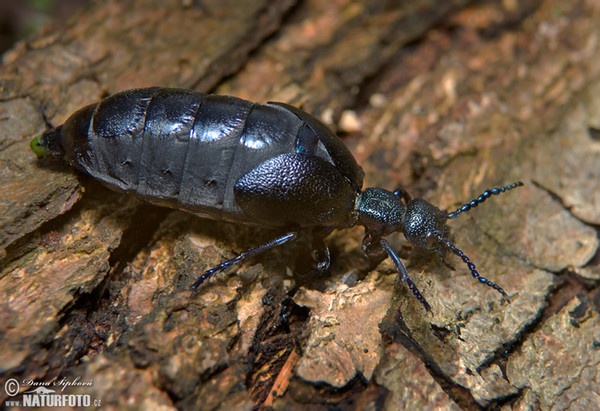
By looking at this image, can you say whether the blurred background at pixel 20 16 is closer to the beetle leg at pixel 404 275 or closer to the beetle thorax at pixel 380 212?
the beetle thorax at pixel 380 212

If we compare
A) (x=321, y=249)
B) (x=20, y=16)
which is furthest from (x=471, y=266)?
(x=20, y=16)

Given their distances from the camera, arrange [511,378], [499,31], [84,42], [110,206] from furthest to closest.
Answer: [499,31], [84,42], [110,206], [511,378]

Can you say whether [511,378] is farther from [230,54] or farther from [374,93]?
[230,54]

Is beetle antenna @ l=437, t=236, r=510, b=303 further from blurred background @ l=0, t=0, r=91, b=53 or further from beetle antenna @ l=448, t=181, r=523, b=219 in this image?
blurred background @ l=0, t=0, r=91, b=53

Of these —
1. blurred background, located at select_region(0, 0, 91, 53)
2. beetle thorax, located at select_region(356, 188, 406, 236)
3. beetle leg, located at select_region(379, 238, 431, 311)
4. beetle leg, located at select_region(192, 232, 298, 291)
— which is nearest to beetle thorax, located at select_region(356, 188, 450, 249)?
beetle thorax, located at select_region(356, 188, 406, 236)

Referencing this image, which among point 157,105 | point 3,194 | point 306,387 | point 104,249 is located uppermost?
point 157,105

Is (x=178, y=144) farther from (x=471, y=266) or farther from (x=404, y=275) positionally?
(x=471, y=266)

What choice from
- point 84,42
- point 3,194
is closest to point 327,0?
point 84,42

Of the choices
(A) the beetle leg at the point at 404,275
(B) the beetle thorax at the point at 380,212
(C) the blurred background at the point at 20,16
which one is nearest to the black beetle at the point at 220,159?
(A) the beetle leg at the point at 404,275
